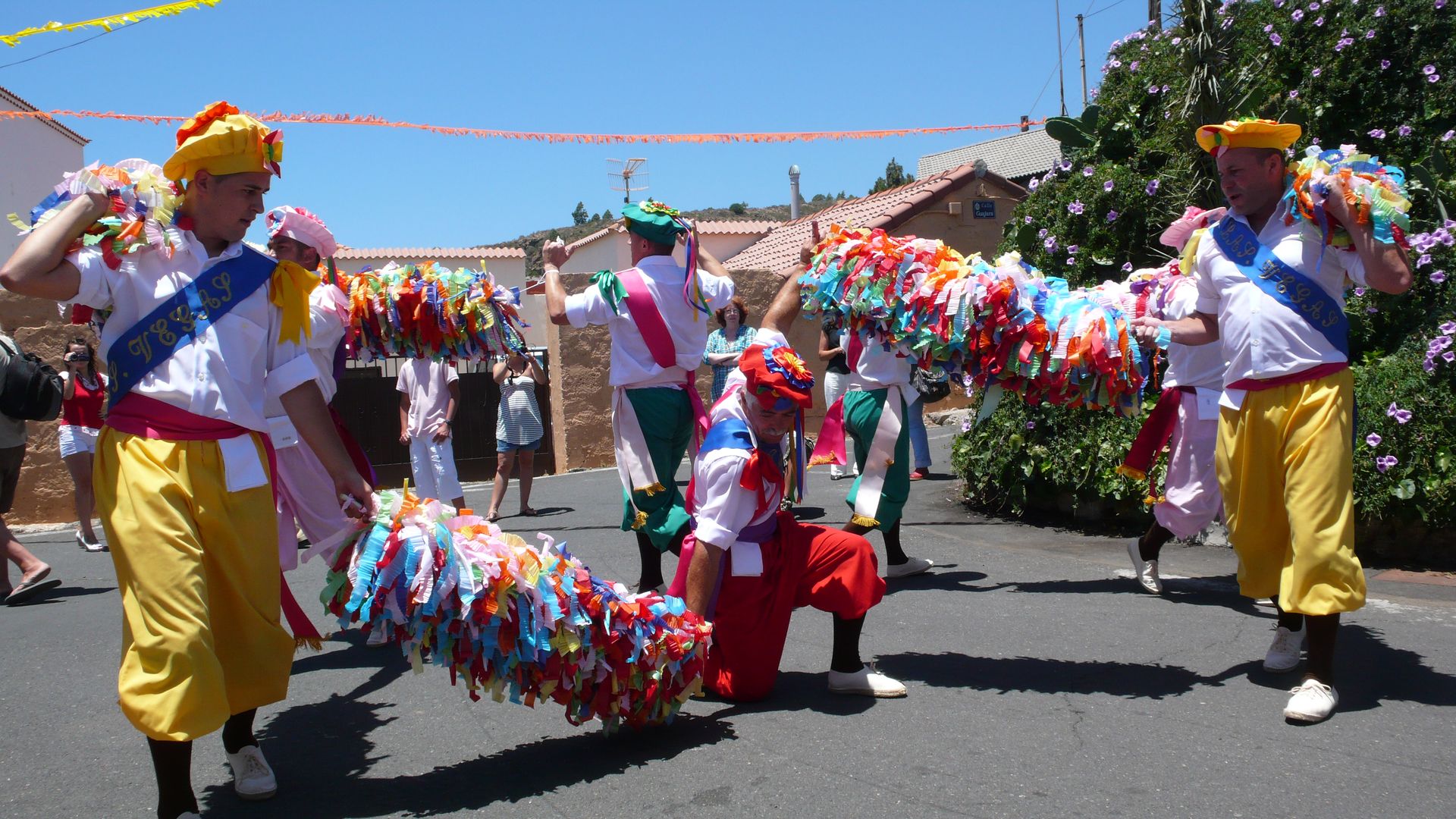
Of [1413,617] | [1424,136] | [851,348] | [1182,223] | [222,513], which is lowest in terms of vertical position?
[1413,617]

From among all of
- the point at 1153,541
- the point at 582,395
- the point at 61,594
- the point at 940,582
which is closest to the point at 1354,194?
the point at 1153,541

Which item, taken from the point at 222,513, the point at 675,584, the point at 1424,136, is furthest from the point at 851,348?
the point at 1424,136

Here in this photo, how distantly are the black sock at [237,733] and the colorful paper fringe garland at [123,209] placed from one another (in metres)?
1.41

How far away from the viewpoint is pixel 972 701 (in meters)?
4.25

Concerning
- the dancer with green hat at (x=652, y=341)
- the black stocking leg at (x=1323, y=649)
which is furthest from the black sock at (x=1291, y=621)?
the dancer with green hat at (x=652, y=341)

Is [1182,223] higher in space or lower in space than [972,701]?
higher

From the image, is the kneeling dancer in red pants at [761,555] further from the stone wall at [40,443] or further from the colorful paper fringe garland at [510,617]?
the stone wall at [40,443]

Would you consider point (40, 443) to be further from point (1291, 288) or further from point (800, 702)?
point (1291, 288)

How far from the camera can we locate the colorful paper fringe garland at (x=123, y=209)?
127 inches

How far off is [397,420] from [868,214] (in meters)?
8.75

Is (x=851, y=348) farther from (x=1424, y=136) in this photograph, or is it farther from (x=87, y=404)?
(x=87, y=404)

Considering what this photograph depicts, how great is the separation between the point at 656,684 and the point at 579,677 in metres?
0.29

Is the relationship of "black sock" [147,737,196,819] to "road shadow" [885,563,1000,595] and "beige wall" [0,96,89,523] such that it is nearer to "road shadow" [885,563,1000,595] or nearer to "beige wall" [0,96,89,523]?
"road shadow" [885,563,1000,595]

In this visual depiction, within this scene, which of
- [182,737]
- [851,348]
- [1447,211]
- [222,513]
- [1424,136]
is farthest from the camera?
[1424,136]
